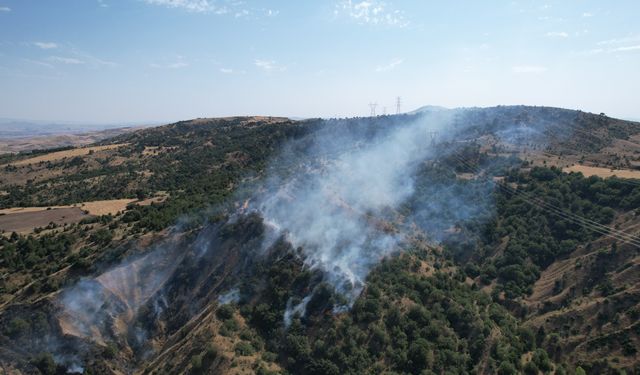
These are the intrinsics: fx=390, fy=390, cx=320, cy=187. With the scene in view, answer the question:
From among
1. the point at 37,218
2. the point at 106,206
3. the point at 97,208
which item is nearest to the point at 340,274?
the point at 97,208

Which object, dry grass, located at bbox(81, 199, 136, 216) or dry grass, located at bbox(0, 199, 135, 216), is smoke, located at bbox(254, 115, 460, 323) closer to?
dry grass, located at bbox(81, 199, 136, 216)

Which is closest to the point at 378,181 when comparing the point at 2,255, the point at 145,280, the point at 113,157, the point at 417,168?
the point at 417,168

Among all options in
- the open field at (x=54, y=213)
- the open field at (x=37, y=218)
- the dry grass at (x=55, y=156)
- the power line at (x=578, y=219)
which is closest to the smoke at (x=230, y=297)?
the open field at (x=54, y=213)

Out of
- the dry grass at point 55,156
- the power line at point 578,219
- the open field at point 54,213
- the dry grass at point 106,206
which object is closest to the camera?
the power line at point 578,219

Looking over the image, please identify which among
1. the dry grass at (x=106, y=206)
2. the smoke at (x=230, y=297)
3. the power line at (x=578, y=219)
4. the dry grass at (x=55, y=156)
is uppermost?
the dry grass at (x=55, y=156)

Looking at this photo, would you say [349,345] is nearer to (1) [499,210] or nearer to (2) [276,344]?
(2) [276,344]

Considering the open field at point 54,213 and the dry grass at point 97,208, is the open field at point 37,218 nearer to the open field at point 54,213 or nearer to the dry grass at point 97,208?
the open field at point 54,213

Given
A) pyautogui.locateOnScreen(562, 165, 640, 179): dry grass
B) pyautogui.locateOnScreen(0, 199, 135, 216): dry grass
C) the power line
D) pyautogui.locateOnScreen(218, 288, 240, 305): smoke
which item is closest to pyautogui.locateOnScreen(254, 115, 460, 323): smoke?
pyautogui.locateOnScreen(218, 288, 240, 305): smoke
